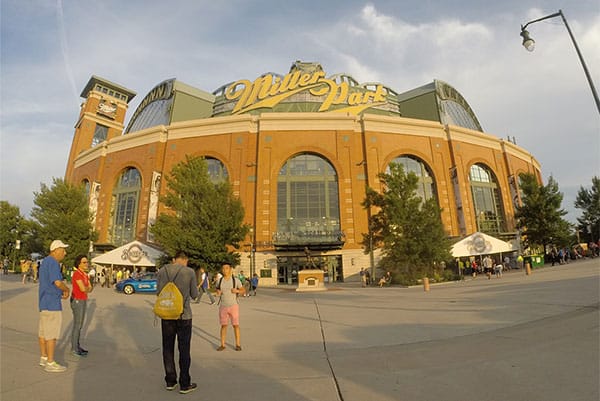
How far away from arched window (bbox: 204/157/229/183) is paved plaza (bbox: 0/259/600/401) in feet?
72.9

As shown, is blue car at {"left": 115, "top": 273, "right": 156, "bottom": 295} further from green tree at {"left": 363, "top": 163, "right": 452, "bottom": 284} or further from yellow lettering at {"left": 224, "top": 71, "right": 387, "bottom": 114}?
yellow lettering at {"left": 224, "top": 71, "right": 387, "bottom": 114}

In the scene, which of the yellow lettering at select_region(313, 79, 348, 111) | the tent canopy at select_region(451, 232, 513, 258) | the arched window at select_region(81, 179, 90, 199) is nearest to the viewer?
the tent canopy at select_region(451, 232, 513, 258)

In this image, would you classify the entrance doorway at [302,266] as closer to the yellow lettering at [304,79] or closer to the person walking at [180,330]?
the yellow lettering at [304,79]

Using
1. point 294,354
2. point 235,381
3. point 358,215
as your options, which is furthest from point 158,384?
point 358,215

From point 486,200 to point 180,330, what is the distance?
37298mm

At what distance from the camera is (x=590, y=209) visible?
4269 cm

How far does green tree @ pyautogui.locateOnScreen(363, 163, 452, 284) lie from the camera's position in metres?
21.3

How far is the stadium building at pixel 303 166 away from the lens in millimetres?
27875

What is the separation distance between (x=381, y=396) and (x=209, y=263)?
59.8 ft

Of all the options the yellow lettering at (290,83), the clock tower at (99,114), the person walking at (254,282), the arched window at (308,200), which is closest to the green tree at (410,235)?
the arched window at (308,200)

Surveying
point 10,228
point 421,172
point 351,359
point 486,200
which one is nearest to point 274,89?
point 421,172

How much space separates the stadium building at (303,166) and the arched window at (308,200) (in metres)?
0.10

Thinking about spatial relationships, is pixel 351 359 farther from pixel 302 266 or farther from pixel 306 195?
pixel 306 195

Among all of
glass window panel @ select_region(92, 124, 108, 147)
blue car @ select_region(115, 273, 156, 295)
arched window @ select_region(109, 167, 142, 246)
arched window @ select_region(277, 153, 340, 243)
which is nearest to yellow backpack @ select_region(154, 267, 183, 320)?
blue car @ select_region(115, 273, 156, 295)
